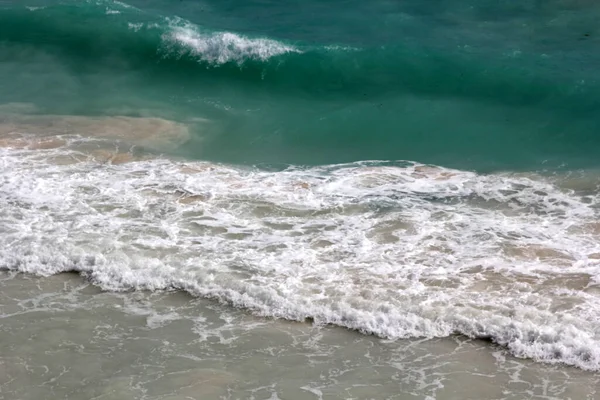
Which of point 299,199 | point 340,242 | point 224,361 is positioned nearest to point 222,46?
point 299,199

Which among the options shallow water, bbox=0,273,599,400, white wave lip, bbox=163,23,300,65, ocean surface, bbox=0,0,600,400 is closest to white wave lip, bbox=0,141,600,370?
ocean surface, bbox=0,0,600,400

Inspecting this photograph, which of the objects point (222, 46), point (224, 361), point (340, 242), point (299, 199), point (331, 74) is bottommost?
point (224, 361)

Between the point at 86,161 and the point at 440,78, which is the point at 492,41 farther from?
the point at 86,161

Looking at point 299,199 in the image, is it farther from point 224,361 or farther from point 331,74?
point 331,74

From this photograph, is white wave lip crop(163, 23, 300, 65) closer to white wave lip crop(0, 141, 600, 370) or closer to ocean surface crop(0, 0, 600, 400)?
ocean surface crop(0, 0, 600, 400)

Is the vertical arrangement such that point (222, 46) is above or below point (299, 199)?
above

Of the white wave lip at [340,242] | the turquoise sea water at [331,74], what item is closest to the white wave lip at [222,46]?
the turquoise sea water at [331,74]

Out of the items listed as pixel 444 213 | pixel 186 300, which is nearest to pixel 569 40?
pixel 444 213

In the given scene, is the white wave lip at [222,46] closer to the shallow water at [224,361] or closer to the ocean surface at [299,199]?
the ocean surface at [299,199]
